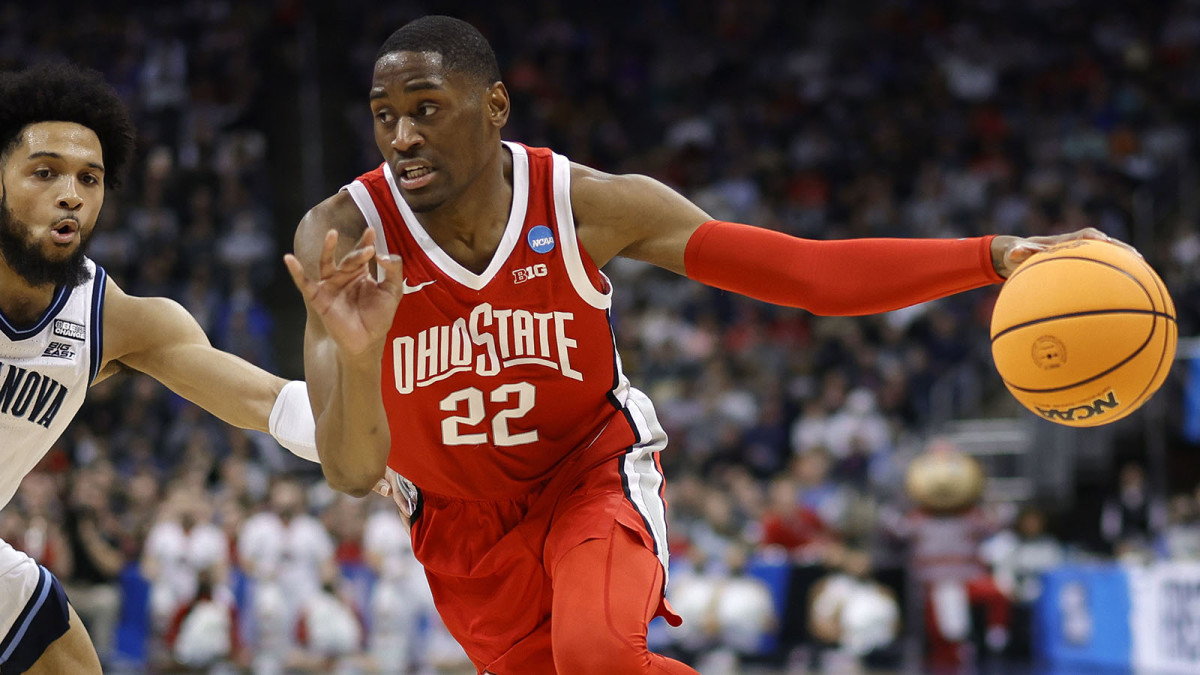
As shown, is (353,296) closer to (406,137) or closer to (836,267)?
(406,137)

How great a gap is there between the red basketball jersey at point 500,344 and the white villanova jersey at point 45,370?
0.89 m

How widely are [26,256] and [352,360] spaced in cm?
127

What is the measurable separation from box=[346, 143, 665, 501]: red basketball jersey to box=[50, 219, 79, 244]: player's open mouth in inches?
30.8

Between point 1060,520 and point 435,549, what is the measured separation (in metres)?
10.1

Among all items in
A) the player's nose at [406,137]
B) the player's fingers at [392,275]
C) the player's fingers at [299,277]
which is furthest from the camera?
the player's nose at [406,137]

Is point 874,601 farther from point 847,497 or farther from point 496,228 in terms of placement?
point 496,228

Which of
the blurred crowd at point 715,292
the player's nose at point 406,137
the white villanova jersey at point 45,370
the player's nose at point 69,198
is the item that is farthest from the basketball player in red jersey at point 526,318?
the blurred crowd at point 715,292

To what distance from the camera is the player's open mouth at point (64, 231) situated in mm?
3854

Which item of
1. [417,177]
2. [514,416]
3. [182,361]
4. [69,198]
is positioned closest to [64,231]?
[69,198]

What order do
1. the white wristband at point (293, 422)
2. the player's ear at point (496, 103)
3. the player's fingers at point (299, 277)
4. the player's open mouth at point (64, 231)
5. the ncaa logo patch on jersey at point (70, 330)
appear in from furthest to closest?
the white wristband at point (293, 422)
the ncaa logo patch on jersey at point (70, 330)
the player's ear at point (496, 103)
the player's open mouth at point (64, 231)
the player's fingers at point (299, 277)

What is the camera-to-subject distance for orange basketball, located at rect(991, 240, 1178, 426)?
12.3ft

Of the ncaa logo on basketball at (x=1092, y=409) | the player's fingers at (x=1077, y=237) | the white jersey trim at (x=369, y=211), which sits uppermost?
the white jersey trim at (x=369, y=211)

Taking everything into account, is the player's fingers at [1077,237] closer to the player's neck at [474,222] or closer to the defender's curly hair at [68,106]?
the player's neck at [474,222]

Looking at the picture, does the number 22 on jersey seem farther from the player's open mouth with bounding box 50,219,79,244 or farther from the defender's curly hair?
the defender's curly hair
